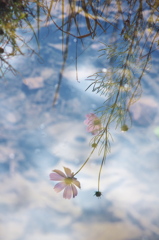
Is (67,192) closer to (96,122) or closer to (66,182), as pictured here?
(66,182)

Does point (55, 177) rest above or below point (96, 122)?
below

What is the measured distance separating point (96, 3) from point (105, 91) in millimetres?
346

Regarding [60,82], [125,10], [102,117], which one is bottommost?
[102,117]

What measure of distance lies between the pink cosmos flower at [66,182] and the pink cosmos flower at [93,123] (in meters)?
0.17

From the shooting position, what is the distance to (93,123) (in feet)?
2.77

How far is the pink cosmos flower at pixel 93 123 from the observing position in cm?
84

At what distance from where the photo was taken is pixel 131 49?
90cm

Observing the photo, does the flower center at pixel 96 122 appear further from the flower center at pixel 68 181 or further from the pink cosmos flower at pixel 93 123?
the flower center at pixel 68 181

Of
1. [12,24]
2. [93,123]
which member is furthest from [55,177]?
[12,24]

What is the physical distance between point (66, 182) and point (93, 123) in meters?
0.23

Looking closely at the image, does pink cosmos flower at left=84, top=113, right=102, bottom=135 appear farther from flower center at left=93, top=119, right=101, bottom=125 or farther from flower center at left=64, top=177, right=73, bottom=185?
flower center at left=64, top=177, right=73, bottom=185

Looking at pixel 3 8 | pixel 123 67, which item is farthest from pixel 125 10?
pixel 3 8

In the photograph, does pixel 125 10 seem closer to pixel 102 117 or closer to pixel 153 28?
pixel 153 28

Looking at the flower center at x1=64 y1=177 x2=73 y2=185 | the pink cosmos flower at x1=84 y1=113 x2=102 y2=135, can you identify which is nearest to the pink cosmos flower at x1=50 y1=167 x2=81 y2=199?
the flower center at x1=64 y1=177 x2=73 y2=185
